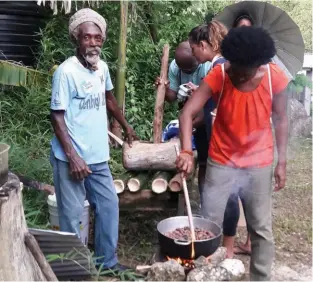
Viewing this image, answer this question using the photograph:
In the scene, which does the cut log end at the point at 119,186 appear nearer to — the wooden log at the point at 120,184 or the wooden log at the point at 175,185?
the wooden log at the point at 120,184

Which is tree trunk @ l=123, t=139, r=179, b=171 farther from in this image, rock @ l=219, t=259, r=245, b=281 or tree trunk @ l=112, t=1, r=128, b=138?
tree trunk @ l=112, t=1, r=128, b=138

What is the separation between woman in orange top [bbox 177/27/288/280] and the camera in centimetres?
341

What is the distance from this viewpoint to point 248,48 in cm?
319

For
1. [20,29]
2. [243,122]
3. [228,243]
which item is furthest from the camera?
[20,29]

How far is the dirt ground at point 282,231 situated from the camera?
15.4ft

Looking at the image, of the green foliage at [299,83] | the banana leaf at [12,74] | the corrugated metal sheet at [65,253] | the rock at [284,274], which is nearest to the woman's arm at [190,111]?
the corrugated metal sheet at [65,253]

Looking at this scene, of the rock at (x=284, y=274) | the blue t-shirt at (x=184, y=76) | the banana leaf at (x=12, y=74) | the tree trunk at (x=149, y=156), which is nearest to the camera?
the rock at (x=284, y=274)

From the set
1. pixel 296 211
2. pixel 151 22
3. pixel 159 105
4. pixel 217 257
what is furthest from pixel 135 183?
pixel 151 22

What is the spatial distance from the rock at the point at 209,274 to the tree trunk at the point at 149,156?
71.9 inches

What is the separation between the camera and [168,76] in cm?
540

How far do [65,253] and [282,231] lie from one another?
2658mm

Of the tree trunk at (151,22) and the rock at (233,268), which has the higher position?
the tree trunk at (151,22)

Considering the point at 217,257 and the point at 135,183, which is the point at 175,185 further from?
the point at 217,257

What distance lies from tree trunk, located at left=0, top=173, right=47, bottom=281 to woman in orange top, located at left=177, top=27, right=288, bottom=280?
1.12 metres
